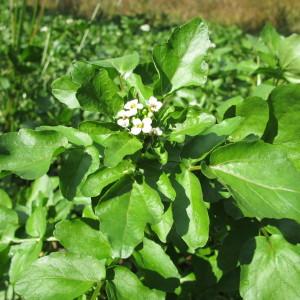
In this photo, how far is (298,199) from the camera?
0.77 metres

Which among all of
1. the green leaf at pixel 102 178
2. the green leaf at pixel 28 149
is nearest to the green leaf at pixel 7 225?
the green leaf at pixel 28 149

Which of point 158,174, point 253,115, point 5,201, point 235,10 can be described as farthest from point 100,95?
point 235,10

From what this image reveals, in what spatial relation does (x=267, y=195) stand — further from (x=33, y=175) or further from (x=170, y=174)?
(x=33, y=175)

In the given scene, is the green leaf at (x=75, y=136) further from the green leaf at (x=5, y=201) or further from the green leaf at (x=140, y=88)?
the green leaf at (x=5, y=201)

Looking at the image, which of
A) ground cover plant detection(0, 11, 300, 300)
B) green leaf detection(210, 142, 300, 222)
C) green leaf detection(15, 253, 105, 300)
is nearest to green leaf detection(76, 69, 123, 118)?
ground cover plant detection(0, 11, 300, 300)

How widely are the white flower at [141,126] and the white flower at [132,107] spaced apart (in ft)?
0.05

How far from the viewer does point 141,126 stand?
2.77 feet

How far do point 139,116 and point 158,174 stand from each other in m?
0.12

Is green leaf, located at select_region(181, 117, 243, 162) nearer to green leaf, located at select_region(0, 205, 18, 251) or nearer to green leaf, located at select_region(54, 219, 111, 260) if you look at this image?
green leaf, located at select_region(54, 219, 111, 260)

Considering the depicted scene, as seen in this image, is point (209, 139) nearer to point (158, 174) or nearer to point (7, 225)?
point (158, 174)

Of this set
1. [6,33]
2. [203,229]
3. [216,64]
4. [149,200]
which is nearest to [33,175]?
[149,200]

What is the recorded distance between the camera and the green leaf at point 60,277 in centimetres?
90

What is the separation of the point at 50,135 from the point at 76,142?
0.18 feet

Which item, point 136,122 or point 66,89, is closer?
point 136,122
